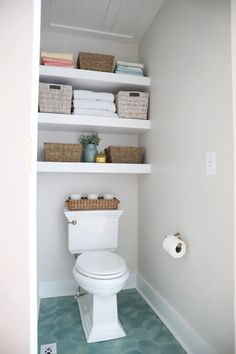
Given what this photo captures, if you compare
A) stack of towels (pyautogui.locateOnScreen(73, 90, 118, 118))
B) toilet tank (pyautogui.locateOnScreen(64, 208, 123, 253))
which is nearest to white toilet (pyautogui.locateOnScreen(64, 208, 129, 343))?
toilet tank (pyautogui.locateOnScreen(64, 208, 123, 253))

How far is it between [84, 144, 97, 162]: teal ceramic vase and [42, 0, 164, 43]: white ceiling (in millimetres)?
1078

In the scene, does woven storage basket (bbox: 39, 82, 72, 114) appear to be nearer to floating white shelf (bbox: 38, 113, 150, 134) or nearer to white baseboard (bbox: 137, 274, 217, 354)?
floating white shelf (bbox: 38, 113, 150, 134)

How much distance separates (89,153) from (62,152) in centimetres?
24

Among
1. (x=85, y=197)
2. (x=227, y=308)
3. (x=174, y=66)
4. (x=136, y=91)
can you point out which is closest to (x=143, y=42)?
(x=136, y=91)

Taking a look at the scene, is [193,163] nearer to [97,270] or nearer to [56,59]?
[97,270]

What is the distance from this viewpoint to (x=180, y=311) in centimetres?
162

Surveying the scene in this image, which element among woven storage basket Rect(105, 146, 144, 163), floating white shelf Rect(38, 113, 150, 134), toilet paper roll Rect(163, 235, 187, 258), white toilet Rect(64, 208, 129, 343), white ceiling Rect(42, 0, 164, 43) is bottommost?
white toilet Rect(64, 208, 129, 343)

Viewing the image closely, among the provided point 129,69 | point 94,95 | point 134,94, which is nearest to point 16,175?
point 94,95

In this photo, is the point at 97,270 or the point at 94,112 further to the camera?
the point at 94,112

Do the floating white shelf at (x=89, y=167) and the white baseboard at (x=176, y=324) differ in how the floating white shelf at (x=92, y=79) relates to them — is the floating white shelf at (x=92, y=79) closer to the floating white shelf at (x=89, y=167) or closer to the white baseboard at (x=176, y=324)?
the floating white shelf at (x=89, y=167)

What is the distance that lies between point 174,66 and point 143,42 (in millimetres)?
800

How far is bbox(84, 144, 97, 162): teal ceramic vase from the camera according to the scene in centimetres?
212

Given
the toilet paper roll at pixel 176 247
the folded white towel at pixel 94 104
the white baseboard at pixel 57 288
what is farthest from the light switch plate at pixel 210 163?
the white baseboard at pixel 57 288

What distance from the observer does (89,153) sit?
2.12 metres
